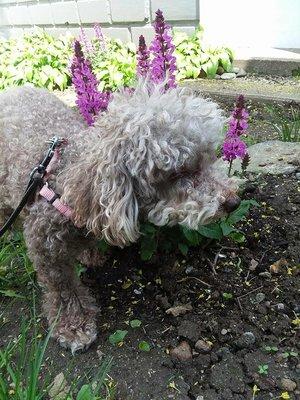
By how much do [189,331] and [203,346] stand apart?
12cm

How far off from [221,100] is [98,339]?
349 centimetres

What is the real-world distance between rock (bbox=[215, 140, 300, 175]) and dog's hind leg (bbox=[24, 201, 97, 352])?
4.94ft

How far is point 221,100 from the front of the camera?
17.1 ft

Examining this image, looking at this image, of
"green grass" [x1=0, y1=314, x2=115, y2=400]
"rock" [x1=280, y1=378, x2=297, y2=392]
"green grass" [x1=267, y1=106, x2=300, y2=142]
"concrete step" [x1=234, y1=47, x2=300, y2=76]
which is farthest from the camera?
"concrete step" [x1=234, y1=47, x2=300, y2=76]

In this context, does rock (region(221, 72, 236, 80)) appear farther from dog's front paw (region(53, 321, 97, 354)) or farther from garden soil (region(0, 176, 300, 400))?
dog's front paw (region(53, 321, 97, 354))

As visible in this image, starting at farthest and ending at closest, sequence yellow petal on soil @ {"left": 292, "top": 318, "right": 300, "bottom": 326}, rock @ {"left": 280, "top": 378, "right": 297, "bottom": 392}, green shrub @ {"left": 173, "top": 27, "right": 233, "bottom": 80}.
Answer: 1. green shrub @ {"left": 173, "top": 27, "right": 233, "bottom": 80}
2. yellow petal on soil @ {"left": 292, "top": 318, "right": 300, "bottom": 326}
3. rock @ {"left": 280, "top": 378, "right": 297, "bottom": 392}

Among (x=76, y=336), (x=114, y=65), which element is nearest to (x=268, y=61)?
(x=114, y=65)

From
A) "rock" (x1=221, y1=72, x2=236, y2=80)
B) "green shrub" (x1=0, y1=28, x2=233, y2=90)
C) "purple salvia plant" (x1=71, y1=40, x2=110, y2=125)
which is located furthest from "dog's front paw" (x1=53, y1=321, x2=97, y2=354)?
"rock" (x1=221, y1=72, x2=236, y2=80)

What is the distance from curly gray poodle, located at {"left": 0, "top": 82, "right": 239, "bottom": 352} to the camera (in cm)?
200

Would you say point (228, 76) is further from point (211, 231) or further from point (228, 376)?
point (228, 376)

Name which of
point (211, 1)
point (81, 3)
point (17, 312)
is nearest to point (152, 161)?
point (17, 312)

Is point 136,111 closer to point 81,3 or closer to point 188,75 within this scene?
point 188,75

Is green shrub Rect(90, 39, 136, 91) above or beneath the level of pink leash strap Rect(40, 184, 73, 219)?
beneath

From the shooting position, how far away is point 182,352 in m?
2.35
